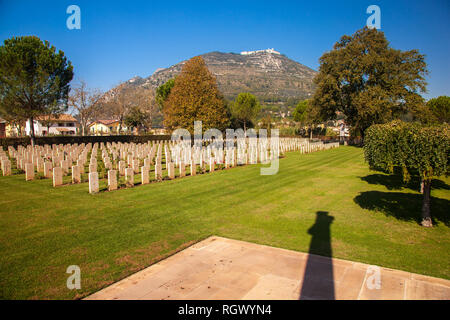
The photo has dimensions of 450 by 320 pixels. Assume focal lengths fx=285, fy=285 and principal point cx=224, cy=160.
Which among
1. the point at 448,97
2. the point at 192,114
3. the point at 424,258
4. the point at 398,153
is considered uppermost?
the point at 448,97

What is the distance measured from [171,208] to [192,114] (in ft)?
65.1

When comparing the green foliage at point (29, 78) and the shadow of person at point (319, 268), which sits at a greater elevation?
the green foliage at point (29, 78)

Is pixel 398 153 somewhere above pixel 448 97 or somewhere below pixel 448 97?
below

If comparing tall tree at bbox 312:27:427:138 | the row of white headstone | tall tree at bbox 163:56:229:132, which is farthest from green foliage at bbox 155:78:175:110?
the row of white headstone

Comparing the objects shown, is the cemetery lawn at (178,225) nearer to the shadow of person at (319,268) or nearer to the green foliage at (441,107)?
the shadow of person at (319,268)

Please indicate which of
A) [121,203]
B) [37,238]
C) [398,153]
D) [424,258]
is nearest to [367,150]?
[398,153]

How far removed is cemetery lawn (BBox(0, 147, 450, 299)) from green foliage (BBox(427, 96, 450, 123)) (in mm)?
48455

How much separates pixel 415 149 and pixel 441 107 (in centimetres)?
5756

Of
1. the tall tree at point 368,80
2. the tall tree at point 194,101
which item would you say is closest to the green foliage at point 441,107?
the tall tree at point 368,80

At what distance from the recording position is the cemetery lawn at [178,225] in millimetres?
4410

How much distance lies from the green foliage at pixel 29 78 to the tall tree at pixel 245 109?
30.4 metres

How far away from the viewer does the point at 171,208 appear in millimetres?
7824

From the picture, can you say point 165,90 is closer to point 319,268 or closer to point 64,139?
point 64,139

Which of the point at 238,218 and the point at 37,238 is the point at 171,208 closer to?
the point at 238,218
